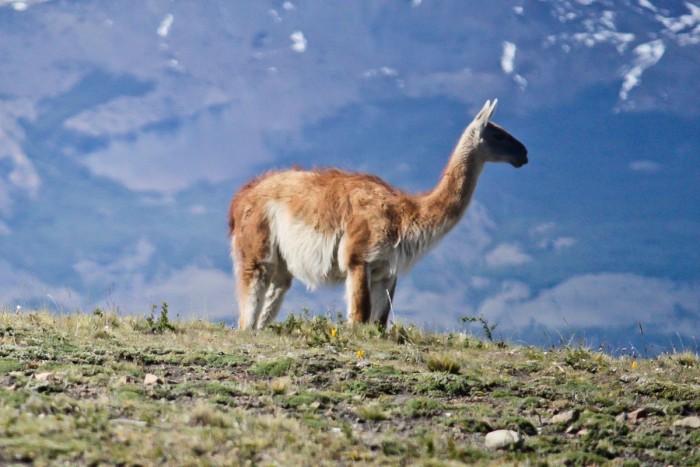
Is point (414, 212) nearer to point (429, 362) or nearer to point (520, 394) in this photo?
point (429, 362)

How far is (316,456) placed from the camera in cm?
623

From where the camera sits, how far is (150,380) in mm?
8414

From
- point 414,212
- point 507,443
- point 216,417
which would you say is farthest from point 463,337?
point 216,417

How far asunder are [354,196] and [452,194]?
1.65 metres

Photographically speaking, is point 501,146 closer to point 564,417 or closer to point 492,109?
point 492,109

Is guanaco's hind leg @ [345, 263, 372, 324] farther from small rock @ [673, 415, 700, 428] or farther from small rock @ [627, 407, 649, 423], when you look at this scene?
small rock @ [673, 415, 700, 428]

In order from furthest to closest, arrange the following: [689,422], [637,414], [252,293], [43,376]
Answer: [252,293] → [637,414] → [689,422] → [43,376]

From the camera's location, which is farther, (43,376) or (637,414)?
(637,414)

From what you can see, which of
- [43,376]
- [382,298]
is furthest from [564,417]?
[382,298]

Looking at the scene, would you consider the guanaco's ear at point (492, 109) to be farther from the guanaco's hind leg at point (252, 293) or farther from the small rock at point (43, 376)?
the small rock at point (43, 376)

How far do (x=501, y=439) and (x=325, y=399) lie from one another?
1730mm

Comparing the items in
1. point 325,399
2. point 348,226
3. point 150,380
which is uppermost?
point 348,226

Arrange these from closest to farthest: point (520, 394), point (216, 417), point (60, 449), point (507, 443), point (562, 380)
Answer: point (60, 449) < point (216, 417) < point (507, 443) < point (520, 394) < point (562, 380)

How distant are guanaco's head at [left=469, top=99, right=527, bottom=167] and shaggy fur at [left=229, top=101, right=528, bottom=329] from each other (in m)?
0.02
